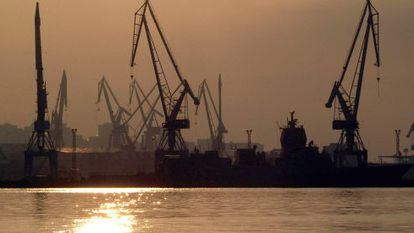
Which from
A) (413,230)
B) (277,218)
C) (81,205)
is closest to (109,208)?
(81,205)

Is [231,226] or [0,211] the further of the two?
[0,211]

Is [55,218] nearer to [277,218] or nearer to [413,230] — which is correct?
[277,218]

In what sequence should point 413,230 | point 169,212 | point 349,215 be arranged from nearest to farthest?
point 413,230, point 349,215, point 169,212

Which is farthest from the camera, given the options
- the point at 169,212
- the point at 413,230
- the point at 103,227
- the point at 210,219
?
the point at 169,212

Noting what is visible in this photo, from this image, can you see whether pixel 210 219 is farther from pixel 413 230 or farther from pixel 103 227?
pixel 413 230

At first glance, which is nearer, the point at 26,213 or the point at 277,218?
the point at 277,218

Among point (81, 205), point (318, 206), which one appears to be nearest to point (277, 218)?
point (318, 206)

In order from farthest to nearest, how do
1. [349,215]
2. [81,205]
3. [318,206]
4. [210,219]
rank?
1. [81,205]
2. [318,206]
3. [349,215]
4. [210,219]

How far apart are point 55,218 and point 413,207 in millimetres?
48123

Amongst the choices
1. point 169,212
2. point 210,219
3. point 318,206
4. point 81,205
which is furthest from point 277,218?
point 81,205

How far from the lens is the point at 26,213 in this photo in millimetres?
141125

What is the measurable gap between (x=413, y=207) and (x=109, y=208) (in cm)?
4096

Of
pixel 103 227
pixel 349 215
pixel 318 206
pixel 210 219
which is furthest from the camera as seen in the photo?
pixel 318 206

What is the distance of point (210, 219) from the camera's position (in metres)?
125
